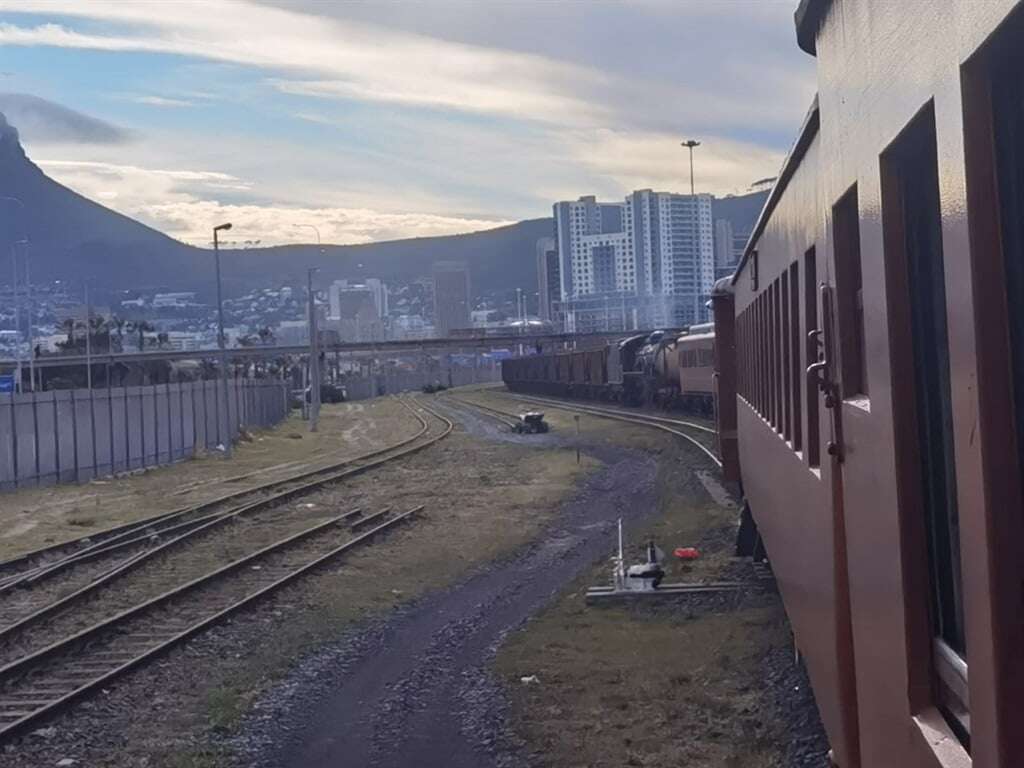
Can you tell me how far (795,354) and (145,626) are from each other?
28.4 ft

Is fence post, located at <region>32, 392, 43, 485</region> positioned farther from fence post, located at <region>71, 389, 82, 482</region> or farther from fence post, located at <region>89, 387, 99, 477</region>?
fence post, located at <region>89, 387, 99, 477</region>

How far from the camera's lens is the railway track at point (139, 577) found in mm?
13016

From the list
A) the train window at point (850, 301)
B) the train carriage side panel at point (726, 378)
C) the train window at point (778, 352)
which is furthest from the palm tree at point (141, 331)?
the train window at point (850, 301)

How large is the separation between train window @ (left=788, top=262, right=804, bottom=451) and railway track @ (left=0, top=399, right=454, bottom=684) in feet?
25.5

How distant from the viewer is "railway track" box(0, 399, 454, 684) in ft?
42.7

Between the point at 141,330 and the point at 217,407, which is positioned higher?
the point at 141,330

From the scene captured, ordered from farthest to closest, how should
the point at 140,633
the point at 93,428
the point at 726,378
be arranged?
the point at 93,428
the point at 726,378
the point at 140,633

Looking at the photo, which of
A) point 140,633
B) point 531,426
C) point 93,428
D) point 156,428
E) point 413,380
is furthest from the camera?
point 413,380

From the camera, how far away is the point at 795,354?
6.23 meters

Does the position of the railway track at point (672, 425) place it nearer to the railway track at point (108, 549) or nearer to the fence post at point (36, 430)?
the railway track at point (108, 549)

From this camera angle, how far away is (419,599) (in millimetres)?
14734

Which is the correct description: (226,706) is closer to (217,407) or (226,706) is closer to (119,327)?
(217,407)

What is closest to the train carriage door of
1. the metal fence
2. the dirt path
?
the dirt path

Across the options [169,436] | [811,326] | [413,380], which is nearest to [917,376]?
[811,326]
